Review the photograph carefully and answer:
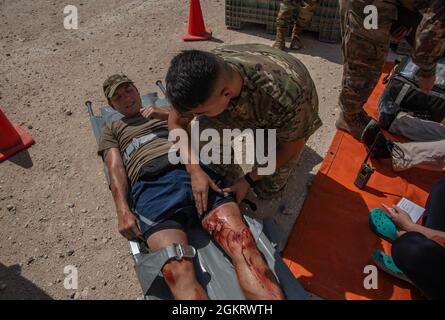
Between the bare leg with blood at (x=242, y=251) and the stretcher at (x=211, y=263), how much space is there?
0.11m

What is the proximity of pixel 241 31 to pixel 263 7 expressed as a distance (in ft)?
1.59

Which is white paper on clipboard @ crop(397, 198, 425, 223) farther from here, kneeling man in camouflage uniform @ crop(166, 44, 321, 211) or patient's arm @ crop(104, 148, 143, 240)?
patient's arm @ crop(104, 148, 143, 240)

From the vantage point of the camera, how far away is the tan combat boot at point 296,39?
450cm

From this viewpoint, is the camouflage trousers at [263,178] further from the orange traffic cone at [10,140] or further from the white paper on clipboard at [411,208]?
the orange traffic cone at [10,140]

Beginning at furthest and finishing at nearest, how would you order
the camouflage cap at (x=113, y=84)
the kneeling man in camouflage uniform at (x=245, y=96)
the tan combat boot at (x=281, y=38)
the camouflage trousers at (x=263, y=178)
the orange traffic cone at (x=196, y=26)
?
the orange traffic cone at (x=196, y=26) → the tan combat boot at (x=281, y=38) → the camouflage cap at (x=113, y=84) → the camouflage trousers at (x=263, y=178) → the kneeling man in camouflage uniform at (x=245, y=96)

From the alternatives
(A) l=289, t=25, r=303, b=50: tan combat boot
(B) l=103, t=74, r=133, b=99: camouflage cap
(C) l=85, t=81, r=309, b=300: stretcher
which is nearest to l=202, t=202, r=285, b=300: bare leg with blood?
(C) l=85, t=81, r=309, b=300: stretcher

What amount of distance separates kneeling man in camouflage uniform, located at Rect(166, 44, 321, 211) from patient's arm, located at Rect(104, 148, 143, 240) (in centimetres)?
51

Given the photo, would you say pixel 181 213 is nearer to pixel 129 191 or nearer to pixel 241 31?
pixel 129 191

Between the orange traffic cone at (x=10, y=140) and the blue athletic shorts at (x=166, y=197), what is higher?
the blue athletic shorts at (x=166, y=197)

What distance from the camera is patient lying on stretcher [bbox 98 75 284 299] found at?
6.35ft

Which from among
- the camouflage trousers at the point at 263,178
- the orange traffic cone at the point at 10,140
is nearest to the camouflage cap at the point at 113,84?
the camouflage trousers at the point at 263,178
